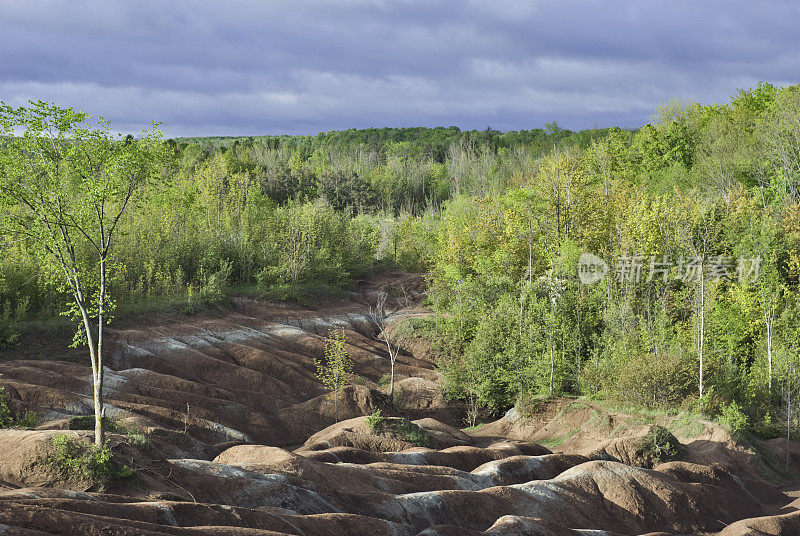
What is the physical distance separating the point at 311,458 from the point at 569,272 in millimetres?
23297

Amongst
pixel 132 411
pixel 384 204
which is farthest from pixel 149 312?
pixel 384 204

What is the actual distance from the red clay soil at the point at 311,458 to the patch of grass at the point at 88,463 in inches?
5.8

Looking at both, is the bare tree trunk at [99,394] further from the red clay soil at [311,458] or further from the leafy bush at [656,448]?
the leafy bush at [656,448]

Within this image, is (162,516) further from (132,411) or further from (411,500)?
(132,411)

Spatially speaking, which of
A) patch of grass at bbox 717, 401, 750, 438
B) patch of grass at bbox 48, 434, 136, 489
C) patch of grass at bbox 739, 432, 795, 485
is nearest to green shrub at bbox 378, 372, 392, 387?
patch of grass at bbox 717, 401, 750, 438

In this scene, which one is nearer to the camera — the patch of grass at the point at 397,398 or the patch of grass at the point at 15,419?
the patch of grass at the point at 15,419

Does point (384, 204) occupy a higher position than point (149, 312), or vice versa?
point (384, 204)

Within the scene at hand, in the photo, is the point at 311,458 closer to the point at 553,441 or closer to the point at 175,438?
the point at 175,438

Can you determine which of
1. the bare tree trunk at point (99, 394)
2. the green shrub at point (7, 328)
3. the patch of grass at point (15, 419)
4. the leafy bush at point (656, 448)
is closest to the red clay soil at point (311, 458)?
the leafy bush at point (656, 448)

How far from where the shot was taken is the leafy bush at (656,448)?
81.3 ft

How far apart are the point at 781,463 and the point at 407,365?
20.8 meters

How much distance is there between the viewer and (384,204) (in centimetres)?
10731

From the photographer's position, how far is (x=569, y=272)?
3791cm

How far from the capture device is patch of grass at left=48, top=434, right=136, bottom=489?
13477 mm
